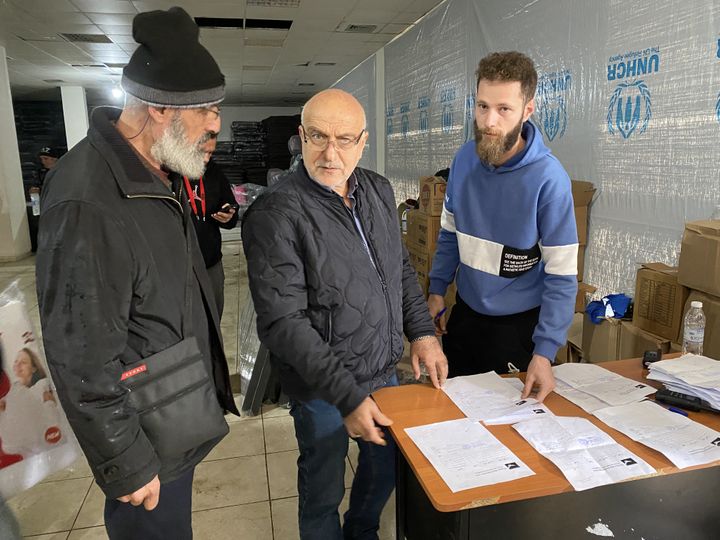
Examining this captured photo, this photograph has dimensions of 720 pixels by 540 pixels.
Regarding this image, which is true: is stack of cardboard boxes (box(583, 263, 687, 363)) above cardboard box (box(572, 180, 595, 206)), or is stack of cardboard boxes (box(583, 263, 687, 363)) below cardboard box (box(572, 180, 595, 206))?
below

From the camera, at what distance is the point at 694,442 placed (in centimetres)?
114

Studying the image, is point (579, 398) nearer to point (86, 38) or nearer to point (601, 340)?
point (601, 340)

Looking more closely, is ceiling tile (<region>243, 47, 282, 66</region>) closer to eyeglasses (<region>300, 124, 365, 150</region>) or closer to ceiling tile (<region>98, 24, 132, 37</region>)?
ceiling tile (<region>98, 24, 132, 37</region>)

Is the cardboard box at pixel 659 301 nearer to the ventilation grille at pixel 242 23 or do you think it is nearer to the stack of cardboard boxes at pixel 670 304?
the stack of cardboard boxes at pixel 670 304

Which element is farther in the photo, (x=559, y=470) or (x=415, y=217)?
(x=415, y=217)

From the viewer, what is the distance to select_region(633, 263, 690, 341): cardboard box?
2145 mm

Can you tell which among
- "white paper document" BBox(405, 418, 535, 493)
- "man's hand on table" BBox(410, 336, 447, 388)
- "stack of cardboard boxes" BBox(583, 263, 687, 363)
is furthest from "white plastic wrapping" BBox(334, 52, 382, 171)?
"white paper document" BBox(405, 418, 535, 493)

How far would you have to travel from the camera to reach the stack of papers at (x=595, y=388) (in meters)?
1.34

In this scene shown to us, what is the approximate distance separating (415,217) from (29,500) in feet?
11.0

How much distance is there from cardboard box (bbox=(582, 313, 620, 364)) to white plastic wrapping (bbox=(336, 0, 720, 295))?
337mm

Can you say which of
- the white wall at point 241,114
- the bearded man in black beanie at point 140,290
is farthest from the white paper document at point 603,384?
the white wall at point 241,114

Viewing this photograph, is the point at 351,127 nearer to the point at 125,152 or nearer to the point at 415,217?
the point at 125,152

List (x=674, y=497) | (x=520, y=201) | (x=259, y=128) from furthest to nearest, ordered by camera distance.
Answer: (x=259, y=128), (x=520, y=201), (x=674, y=497)

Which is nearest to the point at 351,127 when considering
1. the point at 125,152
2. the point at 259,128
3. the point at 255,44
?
the point at 125,152
